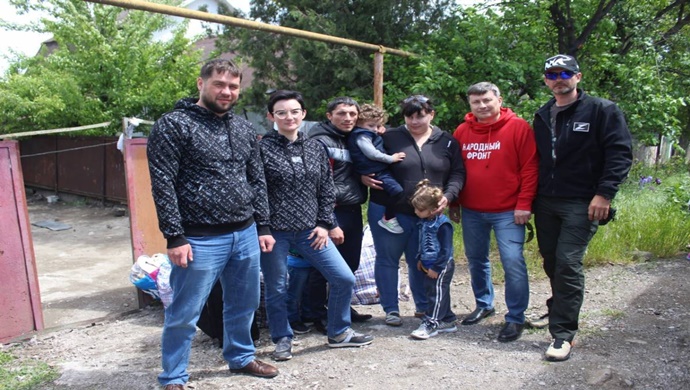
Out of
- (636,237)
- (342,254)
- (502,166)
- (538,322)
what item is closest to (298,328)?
(342,254)

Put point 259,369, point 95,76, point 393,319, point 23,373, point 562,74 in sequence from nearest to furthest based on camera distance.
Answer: point 259,369 < point 562,74 < point 23,373 < point 393,319 < point 95,76

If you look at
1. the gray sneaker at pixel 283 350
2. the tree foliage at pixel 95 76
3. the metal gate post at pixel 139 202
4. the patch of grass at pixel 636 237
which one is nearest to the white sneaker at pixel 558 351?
the gray sneaker at pixel 283 350

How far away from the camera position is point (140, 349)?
4.02 metres

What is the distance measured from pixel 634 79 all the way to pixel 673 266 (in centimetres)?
293

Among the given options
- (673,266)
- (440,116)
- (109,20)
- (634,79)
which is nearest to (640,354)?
(673,266)

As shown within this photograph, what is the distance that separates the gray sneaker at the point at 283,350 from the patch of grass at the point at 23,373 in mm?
1368

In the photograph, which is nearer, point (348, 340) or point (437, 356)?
point (437, 356)

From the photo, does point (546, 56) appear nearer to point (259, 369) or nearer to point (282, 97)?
point (282, 97)

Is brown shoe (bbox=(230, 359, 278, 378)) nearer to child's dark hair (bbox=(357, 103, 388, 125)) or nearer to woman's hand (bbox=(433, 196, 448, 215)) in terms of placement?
woman's hand (bbox=(433, 196, 448, 215))

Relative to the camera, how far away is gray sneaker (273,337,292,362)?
11.7ft

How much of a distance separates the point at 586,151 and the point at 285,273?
2002 millimetres

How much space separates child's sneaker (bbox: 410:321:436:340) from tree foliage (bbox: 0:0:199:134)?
34.2 ft

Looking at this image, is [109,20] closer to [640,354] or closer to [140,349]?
[140,349]

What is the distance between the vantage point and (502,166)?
3.76 meters
